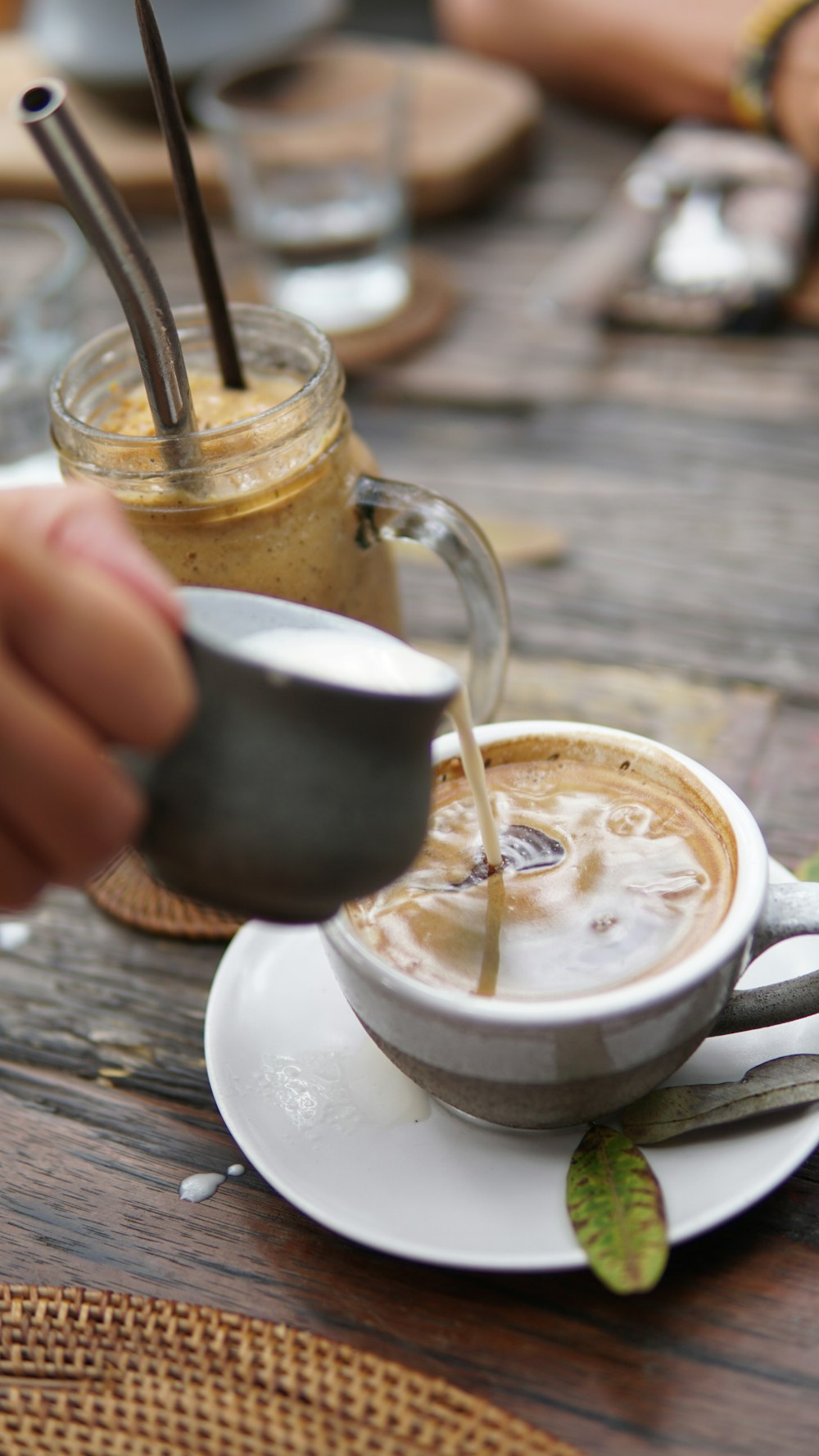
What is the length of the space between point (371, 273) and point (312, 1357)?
3.59ft

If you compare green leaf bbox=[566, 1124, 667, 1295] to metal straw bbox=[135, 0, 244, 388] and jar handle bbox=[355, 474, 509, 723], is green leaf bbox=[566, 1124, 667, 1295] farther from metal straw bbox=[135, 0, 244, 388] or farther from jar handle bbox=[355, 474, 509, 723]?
metal straw bbox=[135, 0, 244, 388]

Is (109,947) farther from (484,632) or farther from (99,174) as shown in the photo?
(99,174)

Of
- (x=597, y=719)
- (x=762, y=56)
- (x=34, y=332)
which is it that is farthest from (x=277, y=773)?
(x=762, y=56)

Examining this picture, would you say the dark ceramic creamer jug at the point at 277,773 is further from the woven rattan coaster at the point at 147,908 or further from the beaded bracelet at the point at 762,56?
the beaded bracelet at the point at 762,56

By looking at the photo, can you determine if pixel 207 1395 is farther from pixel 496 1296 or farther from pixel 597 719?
pixel 597 719

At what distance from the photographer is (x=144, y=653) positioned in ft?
1.28

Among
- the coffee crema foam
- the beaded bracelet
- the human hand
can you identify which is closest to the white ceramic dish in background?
the beaded bracelet

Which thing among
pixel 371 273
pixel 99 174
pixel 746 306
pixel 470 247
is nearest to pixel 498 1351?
pixel 99 174

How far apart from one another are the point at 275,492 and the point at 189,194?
0.16 meters

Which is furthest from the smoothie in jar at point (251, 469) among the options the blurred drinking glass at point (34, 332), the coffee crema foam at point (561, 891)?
the blurred drinking glass at point (34, 332)

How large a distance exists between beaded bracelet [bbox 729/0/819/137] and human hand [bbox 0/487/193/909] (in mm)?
1184

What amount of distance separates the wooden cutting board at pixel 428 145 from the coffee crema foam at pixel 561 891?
1035 millimetres

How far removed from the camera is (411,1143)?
22.3 inches

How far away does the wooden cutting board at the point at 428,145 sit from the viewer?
149 cm
